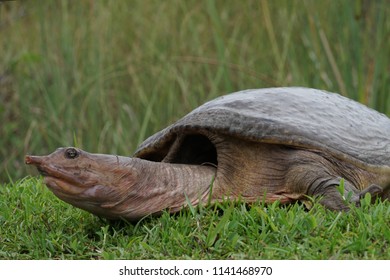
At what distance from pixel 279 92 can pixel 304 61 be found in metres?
2.57

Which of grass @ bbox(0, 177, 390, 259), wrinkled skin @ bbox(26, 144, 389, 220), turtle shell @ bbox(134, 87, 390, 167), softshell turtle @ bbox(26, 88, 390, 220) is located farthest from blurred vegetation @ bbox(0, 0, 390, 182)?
grass @ bbox(0, 177, 390, 259)

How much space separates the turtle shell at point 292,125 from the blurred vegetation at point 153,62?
202cm

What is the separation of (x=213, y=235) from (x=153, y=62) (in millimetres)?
4183

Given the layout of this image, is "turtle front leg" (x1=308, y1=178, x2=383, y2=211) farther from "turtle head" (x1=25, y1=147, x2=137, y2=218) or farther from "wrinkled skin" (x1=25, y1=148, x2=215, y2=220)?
"turtle head" (x1=25, y1=147, x2=137, y2=218)

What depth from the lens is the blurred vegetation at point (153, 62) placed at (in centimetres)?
630

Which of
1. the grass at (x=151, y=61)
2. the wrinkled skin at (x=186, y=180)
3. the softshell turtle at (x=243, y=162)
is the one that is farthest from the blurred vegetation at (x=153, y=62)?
the wrinkled skin at (x=186, y=180)

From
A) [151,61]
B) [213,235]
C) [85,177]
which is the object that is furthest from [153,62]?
[213,235]

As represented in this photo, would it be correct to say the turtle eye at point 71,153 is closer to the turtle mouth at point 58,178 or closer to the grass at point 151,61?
the turtle mouth at point 58,178

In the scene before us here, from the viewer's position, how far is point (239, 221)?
3.30 m

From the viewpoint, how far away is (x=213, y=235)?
10.2 feet

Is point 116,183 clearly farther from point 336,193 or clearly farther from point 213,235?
point 336,193

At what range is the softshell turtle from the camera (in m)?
3.41

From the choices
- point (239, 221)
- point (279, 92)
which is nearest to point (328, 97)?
point (279, 92)
